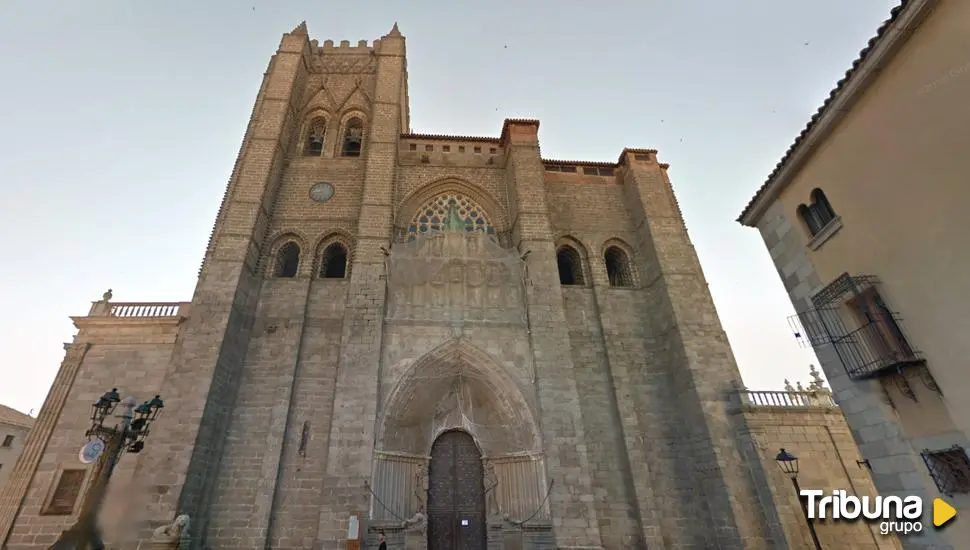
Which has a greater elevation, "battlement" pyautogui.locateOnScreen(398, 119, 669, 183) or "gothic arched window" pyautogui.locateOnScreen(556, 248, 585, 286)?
"battlement" pyautogui.locateOnScreen(398, 119, 669, 183)

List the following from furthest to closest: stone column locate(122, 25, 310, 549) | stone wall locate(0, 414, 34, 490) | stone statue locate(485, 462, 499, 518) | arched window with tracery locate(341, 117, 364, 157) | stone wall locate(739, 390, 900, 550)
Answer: stone wall locate(0, 414, 34, 490)
arched window with tracery locate(341, 117, 364, 157)
stone statue locate(485, 462, 499, 518)
stone wall locate(739, 390, 900, 550)
stone column locate(122, 25, 310, 549)

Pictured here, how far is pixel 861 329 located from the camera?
645 centimetres

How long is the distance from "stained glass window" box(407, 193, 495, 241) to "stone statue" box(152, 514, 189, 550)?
8.83m

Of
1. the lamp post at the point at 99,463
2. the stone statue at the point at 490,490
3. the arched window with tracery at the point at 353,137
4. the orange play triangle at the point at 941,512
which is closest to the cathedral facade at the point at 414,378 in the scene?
the stone statue at the point at 490,490

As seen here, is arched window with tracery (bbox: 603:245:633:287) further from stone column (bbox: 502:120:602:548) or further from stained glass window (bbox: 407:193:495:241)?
stained glass window (bbox: 407:193:495:241)

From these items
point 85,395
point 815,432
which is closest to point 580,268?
point 815,432

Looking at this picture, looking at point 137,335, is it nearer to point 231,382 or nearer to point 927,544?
point 231,382

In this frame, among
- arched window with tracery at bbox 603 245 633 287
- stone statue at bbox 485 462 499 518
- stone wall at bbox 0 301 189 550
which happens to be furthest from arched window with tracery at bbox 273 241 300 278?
arched window with tracery at bbox 603 245 633 287

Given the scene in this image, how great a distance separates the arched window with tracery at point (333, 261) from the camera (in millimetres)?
12689

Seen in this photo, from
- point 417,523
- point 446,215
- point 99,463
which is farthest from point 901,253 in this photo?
point 99,463

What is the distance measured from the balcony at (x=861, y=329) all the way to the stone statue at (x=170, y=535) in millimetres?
11270

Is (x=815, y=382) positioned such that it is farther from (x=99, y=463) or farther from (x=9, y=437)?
(x=9, y=437)

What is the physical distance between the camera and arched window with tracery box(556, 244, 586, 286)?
13523 millimetres

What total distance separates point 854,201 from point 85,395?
53.1 ft
